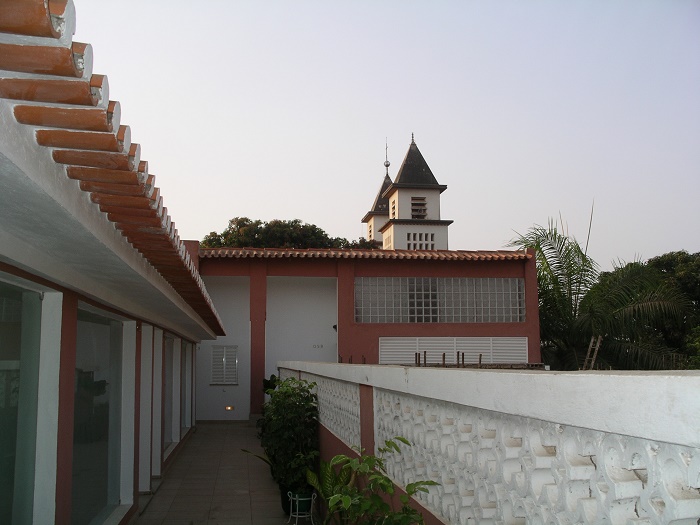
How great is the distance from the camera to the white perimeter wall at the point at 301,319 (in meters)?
22.2

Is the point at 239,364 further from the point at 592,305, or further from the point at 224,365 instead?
the point at 592,305

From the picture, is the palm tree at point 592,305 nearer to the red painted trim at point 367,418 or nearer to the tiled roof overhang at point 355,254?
the tiled roof overhang at point 355,254

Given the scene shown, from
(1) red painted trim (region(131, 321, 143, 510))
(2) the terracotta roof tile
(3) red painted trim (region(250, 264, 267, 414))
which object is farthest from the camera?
(3) red painted trim (region(250, 264, 267, 414))

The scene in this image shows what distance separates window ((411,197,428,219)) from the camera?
4350 centimetres

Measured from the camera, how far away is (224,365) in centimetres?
2162

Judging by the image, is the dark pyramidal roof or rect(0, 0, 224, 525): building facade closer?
rect(0, 0, 224, 525): building facade

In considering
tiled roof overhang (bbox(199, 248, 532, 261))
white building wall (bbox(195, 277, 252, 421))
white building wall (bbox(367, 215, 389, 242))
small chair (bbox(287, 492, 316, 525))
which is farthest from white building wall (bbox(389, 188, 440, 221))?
small chair (bbox(287, 492, 316, 525))

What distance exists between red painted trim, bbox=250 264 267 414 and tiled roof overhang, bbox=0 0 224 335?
1736 centimetres

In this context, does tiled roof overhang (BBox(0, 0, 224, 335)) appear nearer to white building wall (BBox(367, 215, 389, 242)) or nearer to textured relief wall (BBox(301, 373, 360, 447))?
textured relief wall (BBox(301, 373, 360, 447))

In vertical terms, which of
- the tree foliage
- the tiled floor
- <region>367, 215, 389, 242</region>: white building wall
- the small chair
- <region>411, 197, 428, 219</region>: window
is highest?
<region>367, 215, 389, 242</region>: white building wall

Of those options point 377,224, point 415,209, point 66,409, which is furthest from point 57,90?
point 377,224

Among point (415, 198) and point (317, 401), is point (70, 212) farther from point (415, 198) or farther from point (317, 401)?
point (415, 198)

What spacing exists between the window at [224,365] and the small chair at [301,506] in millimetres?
13699

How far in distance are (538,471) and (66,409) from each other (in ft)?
12.9
